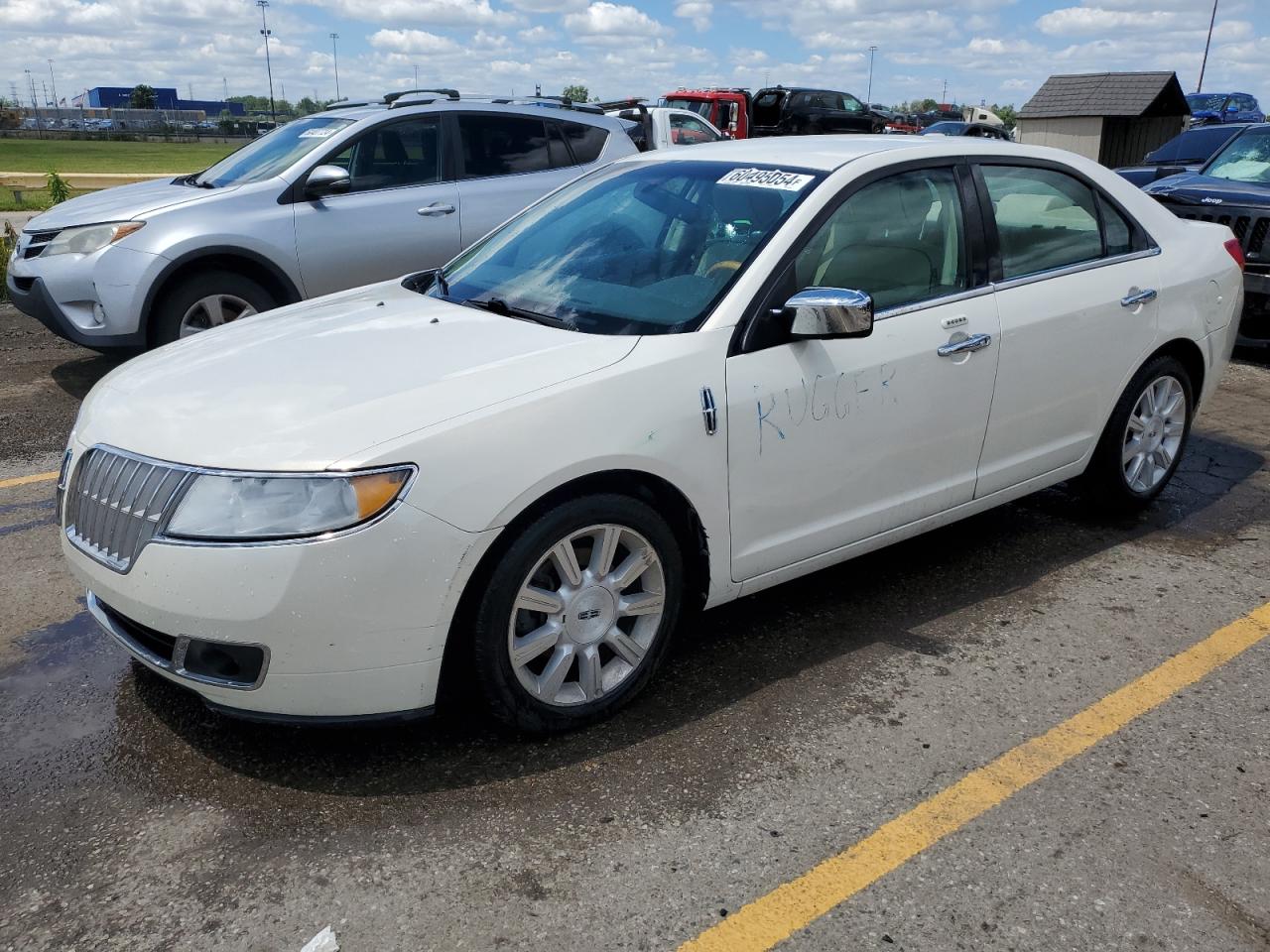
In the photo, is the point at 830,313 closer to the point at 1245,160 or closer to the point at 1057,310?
the point at 1057,310

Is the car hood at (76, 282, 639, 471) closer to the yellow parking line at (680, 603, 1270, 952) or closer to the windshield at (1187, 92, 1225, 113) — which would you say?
the yellow parking line at (680, 603, 1270, 952)

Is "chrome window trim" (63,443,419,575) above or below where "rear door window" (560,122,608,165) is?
below

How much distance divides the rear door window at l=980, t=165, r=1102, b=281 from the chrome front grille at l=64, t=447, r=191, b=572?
2987mm

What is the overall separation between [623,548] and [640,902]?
1.02 meters

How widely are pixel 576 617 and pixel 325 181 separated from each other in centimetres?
485

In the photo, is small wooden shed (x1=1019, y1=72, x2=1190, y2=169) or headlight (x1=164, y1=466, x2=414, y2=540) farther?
small wooden shed (x1=1019, y1=72, x2=1190, y2=169)

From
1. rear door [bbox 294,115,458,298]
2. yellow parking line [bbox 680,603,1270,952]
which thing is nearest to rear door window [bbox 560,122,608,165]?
rear door [bbox 294,115,458,298]

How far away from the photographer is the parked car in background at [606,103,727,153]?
11602mm

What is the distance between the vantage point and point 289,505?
8.97 feet

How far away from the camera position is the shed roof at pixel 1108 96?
3011cm

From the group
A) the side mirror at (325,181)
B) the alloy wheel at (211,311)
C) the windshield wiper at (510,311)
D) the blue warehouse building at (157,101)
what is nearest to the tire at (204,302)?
the alloy wheel at (211,311)

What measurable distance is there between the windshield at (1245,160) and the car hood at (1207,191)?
16cm

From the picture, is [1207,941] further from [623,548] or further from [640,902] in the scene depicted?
[623,548]

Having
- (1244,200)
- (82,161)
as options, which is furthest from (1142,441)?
(82,161)
